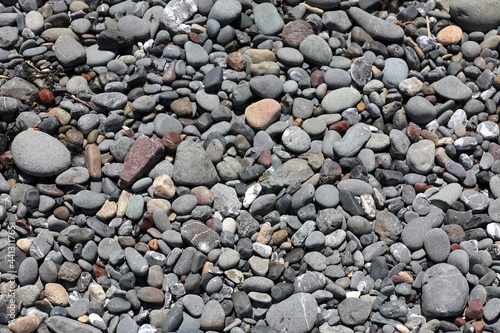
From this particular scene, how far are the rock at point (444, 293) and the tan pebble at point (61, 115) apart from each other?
208cm

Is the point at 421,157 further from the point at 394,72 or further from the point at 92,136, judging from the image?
the point at 92,136

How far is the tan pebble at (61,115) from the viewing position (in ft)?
11.2

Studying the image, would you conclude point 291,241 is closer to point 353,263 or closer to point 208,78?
point 353,263

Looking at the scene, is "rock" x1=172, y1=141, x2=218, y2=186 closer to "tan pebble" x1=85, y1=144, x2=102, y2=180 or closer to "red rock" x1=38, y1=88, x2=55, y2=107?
"tan pebble" x1=85, y1=144, x2=102, y2=180

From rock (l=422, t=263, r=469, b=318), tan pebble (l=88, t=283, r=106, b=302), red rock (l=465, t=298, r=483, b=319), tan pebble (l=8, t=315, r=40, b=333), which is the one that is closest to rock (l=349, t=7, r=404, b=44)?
rock (l=422, t=263, r=469, b=318)

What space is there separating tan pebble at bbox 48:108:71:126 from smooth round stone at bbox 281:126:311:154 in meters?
1.20

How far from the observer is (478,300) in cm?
296

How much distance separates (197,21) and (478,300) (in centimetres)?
218

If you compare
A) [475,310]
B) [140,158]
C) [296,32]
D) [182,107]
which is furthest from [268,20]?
[475,310]

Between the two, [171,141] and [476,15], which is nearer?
[171,141]

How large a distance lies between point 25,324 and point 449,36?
2.82 meters

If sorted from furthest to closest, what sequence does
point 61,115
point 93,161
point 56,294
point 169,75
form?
point 169,75 < point 61,115 < point 93,161 < point 56,294

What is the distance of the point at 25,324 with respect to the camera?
294 centimetres

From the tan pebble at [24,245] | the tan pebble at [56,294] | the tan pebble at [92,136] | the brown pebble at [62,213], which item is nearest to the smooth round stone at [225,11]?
the tan pebble at [92,136]
